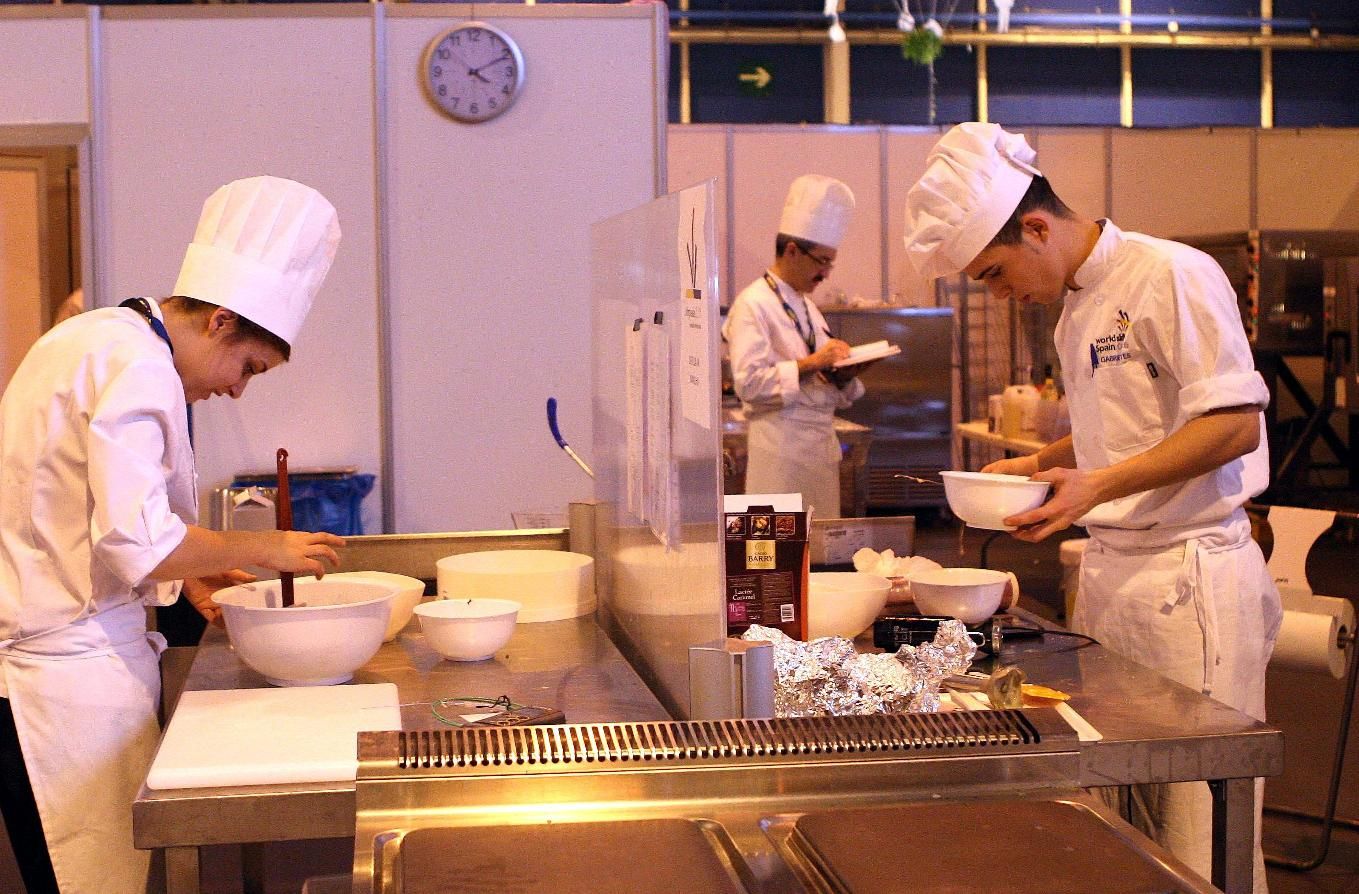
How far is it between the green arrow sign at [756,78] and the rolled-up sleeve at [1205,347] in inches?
345

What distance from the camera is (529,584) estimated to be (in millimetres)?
2289

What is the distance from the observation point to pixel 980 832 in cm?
116

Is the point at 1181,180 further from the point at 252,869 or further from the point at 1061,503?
the point at 252,869

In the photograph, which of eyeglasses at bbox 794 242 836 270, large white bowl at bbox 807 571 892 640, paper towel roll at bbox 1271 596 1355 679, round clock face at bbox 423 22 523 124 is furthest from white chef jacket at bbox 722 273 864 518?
large white bowl at bbox 807 571 892 640

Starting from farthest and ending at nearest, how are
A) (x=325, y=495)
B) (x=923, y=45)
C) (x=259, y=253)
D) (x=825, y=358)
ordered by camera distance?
(x=923, y=45), (x=825, y=358), (x=325, y=495), (x=259, y=253)

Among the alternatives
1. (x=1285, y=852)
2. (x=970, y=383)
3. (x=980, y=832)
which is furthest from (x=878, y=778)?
(x=970, y=383)

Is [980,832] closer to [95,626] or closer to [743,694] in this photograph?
[743,694]

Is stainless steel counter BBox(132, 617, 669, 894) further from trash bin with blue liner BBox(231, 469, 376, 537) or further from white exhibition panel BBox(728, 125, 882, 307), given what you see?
white exhibition panel BBox(728, 125, 882, 307)

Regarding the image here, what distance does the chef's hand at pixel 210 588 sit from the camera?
2.22 metres

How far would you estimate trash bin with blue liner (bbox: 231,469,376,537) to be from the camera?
4.03 m

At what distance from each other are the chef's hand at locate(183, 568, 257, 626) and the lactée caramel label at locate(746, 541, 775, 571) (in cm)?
82

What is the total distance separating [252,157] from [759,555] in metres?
2.91

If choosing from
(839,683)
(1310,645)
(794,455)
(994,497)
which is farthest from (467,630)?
(794,455)

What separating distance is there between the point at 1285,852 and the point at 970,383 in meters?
6.27
